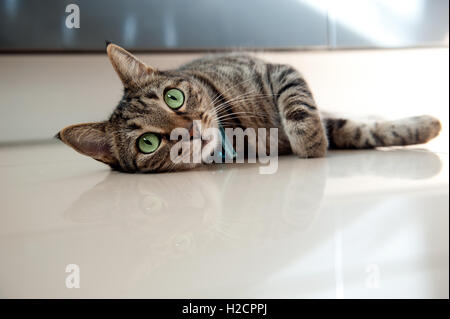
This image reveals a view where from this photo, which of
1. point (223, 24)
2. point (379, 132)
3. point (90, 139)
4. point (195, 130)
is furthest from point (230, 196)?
point (223, 24)

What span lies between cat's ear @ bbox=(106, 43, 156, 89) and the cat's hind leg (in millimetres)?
A: 434

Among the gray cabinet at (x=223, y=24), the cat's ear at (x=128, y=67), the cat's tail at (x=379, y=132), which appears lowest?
the cat's tail at (x=379, y=132)

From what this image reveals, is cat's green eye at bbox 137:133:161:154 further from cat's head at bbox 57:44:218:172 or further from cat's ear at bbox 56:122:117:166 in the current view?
cat's ear at bbox 56:122:117:166

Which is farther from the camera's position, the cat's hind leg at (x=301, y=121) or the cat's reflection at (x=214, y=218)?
the cat's hind leg at (x=301, y=121)

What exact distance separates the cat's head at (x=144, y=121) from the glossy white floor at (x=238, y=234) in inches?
3.0

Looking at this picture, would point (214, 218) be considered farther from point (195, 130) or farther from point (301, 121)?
point (301, 121)

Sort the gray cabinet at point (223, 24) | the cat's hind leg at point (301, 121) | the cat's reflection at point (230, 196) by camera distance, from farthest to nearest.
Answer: the gray cabinet at point (223, 24) → the cat's hind leg at point (301, 121) → the cat's reflection at point (230, 196)

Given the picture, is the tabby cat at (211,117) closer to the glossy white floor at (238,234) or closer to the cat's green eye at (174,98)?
the cat's green eye at (174,98)

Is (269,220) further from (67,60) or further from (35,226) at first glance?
(67,60)

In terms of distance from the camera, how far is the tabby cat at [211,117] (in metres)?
1.23

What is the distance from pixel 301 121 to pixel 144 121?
47cm

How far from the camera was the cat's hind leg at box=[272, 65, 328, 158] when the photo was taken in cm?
132

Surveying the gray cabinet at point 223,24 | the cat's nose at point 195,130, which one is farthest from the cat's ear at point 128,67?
the gray cabinet at point 223,24

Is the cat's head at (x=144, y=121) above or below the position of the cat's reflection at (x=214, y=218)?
above
